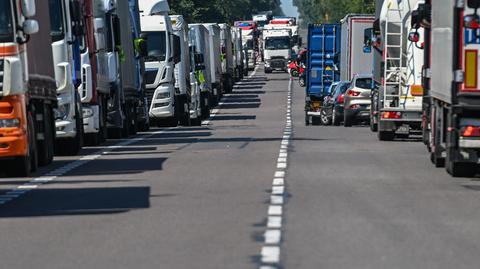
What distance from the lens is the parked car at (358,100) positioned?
41.5 m

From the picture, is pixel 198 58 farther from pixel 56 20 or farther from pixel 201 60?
pixel 56 20

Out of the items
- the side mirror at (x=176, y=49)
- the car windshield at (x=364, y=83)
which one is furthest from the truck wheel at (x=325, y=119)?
the side mirror at (x=176, y=49)

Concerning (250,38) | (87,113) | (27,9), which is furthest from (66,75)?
(250,38)

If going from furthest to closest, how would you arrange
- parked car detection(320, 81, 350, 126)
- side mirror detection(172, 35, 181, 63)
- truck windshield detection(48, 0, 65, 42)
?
parked car detection(320, 81, 350, 126), side mirror detection(172, 35, 181, 63), truck windshield detection(48, 0, 65, 42)

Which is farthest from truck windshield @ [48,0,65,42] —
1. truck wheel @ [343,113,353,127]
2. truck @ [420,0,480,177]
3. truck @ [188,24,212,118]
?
truck @ [188,24,212,118]

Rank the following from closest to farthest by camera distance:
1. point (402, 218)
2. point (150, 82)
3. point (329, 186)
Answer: point (402, 218)
point (329, 186)
point (150, 82)

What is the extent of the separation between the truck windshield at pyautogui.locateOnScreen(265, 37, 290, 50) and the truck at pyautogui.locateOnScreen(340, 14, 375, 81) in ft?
190

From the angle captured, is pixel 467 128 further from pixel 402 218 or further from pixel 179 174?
pixel 402 218

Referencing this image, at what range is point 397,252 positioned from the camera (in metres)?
11.9

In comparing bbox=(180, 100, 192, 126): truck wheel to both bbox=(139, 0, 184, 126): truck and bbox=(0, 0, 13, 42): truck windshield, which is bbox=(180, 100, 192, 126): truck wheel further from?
bbox=(0, 0, 13, 42): truck windshield

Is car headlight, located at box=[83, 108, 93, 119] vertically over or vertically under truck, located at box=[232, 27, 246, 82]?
over

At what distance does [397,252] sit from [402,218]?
2.77 meters

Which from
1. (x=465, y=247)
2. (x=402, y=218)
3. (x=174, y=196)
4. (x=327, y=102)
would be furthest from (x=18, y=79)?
(x=327, y=102)

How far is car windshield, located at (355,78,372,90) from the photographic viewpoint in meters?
41.5
